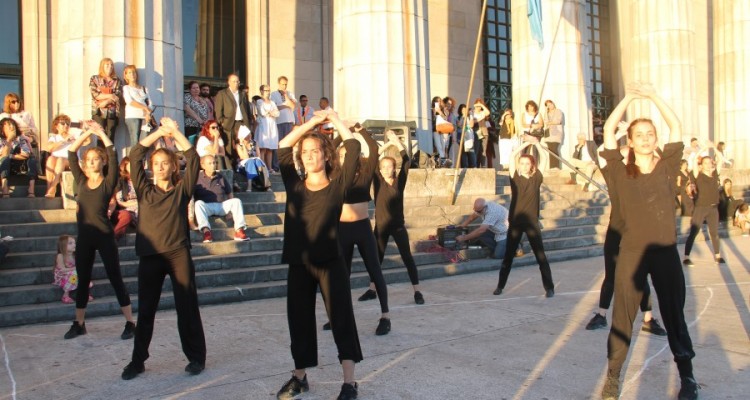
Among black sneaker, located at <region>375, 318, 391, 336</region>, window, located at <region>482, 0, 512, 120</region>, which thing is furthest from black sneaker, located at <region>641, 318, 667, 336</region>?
window, located at <region>482, 0, 512, 120</region>

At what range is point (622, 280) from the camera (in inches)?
178

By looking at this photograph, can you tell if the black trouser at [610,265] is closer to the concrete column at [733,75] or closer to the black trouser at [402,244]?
the black trouser at [402,244]

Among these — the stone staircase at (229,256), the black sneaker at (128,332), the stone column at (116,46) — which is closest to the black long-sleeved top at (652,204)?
the black sneaker at (128,332)

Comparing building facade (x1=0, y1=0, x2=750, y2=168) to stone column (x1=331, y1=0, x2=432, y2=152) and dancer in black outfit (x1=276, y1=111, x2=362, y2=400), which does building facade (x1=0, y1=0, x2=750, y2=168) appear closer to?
stone column (x1=331, y1=0, x2=432, y2=152)

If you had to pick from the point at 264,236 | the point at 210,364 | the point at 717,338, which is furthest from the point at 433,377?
the point at 264,236

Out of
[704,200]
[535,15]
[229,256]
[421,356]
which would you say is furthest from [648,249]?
[535,15]

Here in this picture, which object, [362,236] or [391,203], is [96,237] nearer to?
[362,236]

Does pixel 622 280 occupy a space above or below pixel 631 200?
below

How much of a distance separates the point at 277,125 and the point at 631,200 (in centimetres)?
989

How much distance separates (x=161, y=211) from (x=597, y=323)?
414 cm

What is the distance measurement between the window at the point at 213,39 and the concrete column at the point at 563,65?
25.5 ft

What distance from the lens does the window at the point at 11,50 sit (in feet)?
48.0

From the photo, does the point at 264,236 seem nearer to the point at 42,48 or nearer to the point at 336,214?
the point at 336,214

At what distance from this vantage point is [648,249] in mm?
4488
